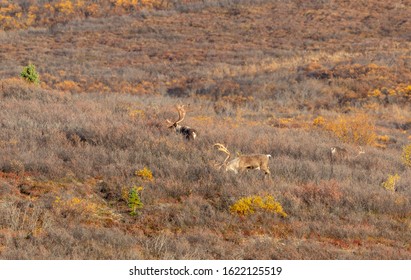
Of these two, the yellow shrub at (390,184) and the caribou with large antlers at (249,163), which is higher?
the caribou with large antlers at (249,163)

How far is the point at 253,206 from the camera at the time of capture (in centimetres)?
986

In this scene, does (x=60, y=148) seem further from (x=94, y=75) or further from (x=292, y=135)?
(x=94, y=75)

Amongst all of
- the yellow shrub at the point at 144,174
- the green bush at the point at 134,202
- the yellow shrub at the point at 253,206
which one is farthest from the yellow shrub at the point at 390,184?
the green bush at the point at 134,202

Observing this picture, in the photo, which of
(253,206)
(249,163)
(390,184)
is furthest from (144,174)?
(390,184)

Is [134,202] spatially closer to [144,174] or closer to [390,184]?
[144,174]

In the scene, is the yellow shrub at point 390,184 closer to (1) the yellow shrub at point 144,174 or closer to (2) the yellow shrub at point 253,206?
(2) the yellow shrub at point 253,206

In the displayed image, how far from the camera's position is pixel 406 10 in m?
58.2

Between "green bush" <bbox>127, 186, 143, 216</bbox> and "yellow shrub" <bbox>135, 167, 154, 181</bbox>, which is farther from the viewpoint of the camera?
"yellow shrub" <bbox>135, 167, 154, 181</bbox>

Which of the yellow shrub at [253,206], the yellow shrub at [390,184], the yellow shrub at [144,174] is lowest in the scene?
the yellow shrub at [390,184]

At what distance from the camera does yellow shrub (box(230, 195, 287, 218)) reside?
384 inches

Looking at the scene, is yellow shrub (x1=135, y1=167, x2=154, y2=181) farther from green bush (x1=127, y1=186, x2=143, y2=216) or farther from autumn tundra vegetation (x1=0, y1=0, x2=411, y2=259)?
green bush (x1=127, y1=186, x2=143, y2=216)

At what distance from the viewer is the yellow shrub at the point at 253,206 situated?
977 cm

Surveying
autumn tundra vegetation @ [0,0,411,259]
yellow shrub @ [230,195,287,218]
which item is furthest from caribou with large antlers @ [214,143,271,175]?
yellow shrub @ [230,195,287,218]
